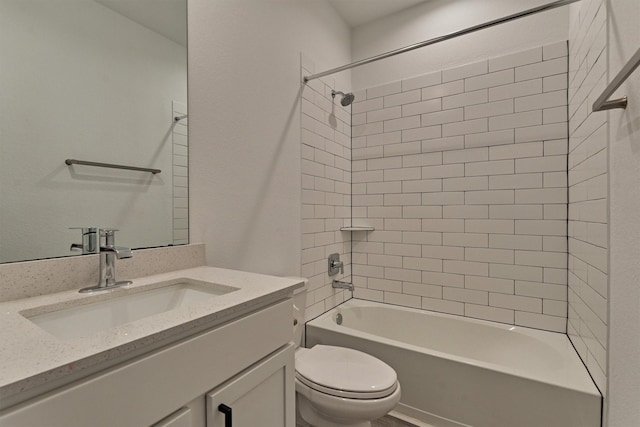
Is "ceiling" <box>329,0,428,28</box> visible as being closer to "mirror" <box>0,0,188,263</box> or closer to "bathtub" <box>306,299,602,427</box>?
"mirror" <box>0,0,188,263</box>

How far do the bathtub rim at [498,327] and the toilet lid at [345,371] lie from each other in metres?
0.25

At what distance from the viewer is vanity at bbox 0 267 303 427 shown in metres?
0.47

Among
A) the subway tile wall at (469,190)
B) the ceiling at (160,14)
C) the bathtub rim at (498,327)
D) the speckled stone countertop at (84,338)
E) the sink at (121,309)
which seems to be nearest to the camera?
the speckled stone countertop at (84,338)

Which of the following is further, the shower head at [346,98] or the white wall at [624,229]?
the shower head at [346,98]

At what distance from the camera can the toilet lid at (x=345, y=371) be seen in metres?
1.31

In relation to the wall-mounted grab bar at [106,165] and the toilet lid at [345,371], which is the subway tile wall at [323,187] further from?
the wall-mounted grab bar at [106,165]

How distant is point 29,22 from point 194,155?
61cm

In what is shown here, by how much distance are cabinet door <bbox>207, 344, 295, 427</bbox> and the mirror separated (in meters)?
0.66

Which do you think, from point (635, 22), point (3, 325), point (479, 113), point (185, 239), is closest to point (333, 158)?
point (479, 113)

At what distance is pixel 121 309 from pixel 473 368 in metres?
1.58

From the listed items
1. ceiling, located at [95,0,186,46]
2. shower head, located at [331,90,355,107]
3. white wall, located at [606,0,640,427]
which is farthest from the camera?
shower head, located at [331,90,355,107]

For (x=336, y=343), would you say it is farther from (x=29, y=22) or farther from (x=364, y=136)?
(x=29, y=22)

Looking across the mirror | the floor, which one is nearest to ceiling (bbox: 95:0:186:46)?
the mirror

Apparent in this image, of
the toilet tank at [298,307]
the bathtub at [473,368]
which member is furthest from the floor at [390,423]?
the toilet tank at [298,307]
